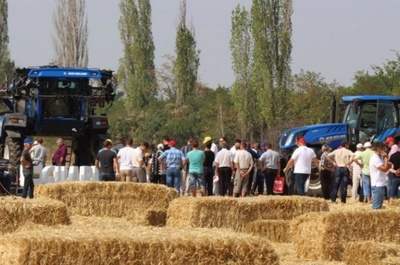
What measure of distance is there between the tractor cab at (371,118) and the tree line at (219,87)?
2246cm

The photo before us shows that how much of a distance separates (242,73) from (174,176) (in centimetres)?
3831

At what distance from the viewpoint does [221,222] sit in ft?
67.0

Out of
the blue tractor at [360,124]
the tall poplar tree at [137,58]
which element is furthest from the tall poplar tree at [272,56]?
the blue tractor at [360,124]

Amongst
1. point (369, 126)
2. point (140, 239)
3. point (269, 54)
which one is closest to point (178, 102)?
point (269, 54)

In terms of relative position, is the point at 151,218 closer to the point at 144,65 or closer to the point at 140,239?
the point at 140,239

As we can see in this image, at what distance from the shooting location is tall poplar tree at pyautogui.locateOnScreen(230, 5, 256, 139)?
218 feet

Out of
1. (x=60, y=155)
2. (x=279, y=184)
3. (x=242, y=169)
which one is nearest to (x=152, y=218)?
(x=242, y=169)

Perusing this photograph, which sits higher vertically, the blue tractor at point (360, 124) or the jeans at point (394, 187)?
the blue tractor at point (360, 124)

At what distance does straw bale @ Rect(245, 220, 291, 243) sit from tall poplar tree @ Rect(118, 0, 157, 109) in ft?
198

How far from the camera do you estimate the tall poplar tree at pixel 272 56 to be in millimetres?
63469

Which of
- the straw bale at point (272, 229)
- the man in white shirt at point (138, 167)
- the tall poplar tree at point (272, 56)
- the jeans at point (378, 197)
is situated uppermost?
the tall poplar tree at point (272, 56)

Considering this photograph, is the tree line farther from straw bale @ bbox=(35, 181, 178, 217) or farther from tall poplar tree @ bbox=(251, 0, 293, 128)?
straw bale @ bbox=(35, 181, 178, 217)

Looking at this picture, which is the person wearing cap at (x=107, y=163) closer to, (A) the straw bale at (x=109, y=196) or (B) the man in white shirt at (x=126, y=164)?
(B) the man in white shirt at (x=126, y=164)

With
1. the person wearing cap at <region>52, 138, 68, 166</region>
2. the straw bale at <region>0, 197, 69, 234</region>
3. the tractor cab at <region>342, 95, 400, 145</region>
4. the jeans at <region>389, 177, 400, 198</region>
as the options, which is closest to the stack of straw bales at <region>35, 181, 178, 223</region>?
the straw bale at <region>0, 197, 69, 234</region>
